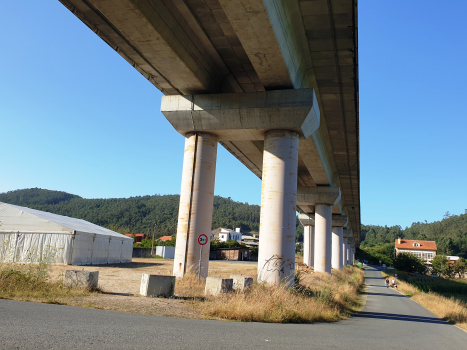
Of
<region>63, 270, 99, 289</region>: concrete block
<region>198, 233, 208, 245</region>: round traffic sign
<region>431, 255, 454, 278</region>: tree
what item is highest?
<region>198, 233, 208, 245</region>: round traffic sign

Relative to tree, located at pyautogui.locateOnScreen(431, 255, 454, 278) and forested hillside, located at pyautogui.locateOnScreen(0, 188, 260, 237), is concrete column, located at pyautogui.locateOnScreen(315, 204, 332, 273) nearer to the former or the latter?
tree, located at pyautogui.locateOnScreen(431, 255, 454, 278)

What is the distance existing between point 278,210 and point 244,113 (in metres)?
3.88

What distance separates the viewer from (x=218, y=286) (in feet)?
35.1

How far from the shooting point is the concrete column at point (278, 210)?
499 inches

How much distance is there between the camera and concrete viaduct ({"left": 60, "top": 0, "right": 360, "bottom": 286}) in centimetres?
1041

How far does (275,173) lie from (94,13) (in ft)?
25.8

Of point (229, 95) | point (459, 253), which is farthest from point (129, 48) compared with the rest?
point (459, 253)

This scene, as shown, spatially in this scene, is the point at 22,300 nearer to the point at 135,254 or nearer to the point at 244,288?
the point at 244,288

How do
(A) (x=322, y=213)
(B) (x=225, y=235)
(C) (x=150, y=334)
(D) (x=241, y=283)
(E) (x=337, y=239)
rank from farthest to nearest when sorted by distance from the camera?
(B) (x=225, y=235), (E) (x=337, y=239), (A) (x=322, y=213), (D) (x=241, y=283), (C) (x=150, y=334)

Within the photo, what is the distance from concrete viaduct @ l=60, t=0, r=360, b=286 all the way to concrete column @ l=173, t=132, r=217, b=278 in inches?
1.6

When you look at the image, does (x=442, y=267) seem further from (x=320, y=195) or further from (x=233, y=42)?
(x=233, y=42)

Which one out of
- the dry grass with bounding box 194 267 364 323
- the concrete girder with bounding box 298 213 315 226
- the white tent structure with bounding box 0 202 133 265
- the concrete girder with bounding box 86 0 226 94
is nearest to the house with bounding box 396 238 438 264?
the concrete girder with bounding box 298 213 315 226

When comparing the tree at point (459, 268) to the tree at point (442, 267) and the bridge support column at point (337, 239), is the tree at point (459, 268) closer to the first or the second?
the tree at point (442, 267)

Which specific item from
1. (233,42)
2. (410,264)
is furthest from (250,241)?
(233,42)
